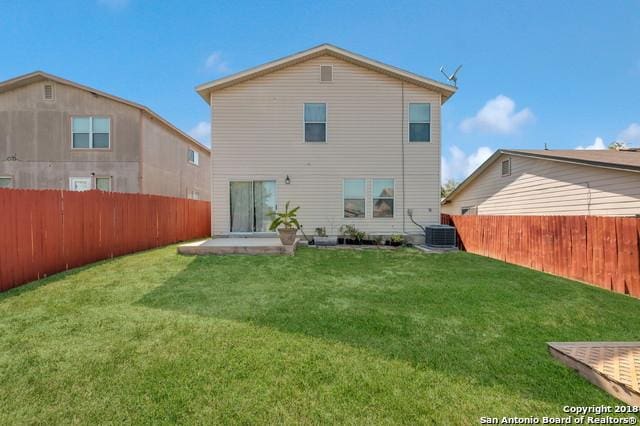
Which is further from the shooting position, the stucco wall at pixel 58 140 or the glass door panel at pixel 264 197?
the stucco wall at pixel 58 140

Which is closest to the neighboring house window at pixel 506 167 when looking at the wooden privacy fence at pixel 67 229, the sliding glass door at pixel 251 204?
the sliding glass door at pixel 251 204

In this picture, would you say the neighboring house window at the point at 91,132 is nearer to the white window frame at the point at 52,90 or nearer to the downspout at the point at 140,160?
the white window frame at the point at 52,90

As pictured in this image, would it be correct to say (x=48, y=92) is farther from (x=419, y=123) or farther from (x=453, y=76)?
(x=453, y=76)

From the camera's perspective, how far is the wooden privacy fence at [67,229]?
16.5ft

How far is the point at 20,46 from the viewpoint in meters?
13.3

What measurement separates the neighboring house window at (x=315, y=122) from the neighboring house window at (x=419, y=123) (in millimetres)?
3008

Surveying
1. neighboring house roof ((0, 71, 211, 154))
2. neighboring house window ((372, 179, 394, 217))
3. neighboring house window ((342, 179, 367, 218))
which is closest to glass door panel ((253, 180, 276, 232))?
neighboring house window ((342, 179, 367, 218))

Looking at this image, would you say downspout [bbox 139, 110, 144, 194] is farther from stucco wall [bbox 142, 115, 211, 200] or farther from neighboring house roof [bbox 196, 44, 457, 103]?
neighboring house roof [bbox 196, 44, 457, 103]

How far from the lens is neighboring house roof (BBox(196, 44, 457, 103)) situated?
9805 mm

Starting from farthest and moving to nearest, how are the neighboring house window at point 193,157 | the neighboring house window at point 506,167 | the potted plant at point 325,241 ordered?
the neighboring house window at point 193,157 → the neighboring house window at point 506,167 → the potted plant at point 325,241

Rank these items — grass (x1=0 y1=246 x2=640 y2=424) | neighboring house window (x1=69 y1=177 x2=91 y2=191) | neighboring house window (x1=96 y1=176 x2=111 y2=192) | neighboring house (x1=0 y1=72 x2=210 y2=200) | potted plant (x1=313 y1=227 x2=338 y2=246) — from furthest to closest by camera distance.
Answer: neighboring house window (x1=96 y1=176 x2=111 y2=192)
neighboring house window (x1=69 y1=177 x2=91 y2=191)
neighboring house (x1=0 y1=72 x2=210 y2=200)
potted plant (x1=313 y1=227 x2=338 y2=246)
grass (x1=0 y1=246 x2=640 y2=424)

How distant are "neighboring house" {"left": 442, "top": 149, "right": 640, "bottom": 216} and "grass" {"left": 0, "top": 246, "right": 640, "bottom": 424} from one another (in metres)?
3.77

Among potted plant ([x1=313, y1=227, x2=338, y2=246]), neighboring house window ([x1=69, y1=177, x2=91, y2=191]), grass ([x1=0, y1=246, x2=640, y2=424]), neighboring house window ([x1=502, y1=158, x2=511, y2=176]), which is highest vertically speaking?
neighboring house window ([x1=502, y1=158, x2=511, y2=176])

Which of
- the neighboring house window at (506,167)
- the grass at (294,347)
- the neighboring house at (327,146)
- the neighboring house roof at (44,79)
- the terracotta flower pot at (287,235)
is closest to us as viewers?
the grass at (294,347)
